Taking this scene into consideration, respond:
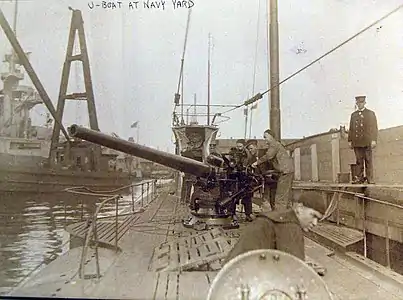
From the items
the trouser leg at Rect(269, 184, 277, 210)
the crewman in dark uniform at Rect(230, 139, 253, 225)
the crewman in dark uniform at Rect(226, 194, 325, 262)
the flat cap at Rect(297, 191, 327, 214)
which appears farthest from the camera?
the crewman in dark uniform at Rect(230, 139, 253, 225)

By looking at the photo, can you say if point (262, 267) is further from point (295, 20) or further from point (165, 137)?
point (295, 20)

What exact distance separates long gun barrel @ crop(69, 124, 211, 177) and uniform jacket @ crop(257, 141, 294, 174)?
1.16ft

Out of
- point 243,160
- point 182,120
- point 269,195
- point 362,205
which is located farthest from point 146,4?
point 362,205

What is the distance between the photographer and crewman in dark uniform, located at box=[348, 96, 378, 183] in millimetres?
1593

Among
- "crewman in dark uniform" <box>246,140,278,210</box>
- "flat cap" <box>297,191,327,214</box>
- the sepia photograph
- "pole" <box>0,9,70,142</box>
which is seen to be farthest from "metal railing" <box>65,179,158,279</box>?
"flat cap" <box>297,191,327,214</box>

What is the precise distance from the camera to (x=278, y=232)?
4.19 feet

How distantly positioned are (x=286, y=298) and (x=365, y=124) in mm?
743

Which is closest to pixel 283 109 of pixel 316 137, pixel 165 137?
pixel 316 137

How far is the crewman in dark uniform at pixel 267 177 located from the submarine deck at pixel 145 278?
21cm

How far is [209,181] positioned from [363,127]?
67cm

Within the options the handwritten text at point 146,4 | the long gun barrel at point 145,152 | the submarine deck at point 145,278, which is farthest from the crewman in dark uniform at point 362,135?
the handwritten text at point 146,4

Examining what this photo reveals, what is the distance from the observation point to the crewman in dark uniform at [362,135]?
1.59m

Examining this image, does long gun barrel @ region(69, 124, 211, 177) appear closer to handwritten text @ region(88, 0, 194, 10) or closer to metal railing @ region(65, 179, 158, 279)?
metal railing @ region(65, 179, 158, 279)

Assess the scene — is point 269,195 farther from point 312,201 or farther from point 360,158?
point 360,158
